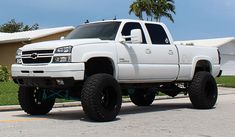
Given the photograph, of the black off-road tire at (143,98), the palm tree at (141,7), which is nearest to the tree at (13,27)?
the palm tree at (141,7)

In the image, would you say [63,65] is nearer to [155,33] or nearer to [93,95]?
[93,95]

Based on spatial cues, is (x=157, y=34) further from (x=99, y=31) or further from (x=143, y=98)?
(x=143, y=98)

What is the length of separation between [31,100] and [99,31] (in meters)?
2.16

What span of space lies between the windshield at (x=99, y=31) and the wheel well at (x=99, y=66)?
0.59 metres

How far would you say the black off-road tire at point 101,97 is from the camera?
937cm

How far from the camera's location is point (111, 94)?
998 cm

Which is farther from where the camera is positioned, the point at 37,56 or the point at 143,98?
the point at 143,98

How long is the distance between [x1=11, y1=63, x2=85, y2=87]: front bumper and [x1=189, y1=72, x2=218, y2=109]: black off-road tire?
13.5ft

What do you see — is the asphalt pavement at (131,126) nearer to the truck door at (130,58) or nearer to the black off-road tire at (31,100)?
the black off-road tire at (31,100)

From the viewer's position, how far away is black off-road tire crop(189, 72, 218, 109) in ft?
41.1

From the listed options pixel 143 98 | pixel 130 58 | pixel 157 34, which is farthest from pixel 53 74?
pixel 143 98

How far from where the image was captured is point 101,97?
9.61m

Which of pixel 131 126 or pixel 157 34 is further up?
pixel 157 34

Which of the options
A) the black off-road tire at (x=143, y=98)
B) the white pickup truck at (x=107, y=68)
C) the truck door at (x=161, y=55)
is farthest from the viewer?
the black off-road tire at (x=143, y=98)
